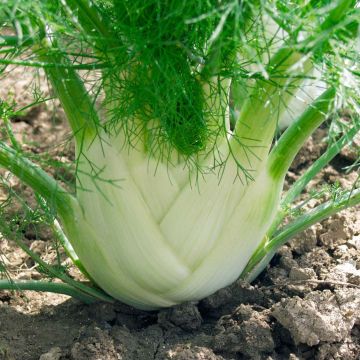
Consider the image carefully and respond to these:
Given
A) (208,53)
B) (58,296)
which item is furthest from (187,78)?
(58,296)

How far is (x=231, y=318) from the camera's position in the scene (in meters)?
1.54

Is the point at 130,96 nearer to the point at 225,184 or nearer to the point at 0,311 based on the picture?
the point at 225,184

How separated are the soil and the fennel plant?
0.16 ft

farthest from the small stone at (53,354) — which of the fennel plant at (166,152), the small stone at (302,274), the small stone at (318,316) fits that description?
the small stone at (302,274)

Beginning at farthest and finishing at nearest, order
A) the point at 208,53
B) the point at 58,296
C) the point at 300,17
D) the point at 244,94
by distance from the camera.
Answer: the point at 58,296, the point at 244,94, the point at 208,53, the point at 300,17

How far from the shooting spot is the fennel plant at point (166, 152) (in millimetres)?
1313

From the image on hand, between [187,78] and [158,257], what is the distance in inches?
15.5

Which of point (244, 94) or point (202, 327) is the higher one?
point (244, 94)

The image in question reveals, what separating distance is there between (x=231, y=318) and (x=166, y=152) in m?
0.38

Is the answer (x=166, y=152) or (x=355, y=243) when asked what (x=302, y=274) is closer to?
(x=355, y=243)

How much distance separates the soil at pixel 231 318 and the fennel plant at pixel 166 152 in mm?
50

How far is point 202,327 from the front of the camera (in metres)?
1.57

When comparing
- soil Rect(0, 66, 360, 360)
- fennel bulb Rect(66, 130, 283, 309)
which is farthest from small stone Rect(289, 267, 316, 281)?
fennel bulb Rect(66, 130, 283, 309)

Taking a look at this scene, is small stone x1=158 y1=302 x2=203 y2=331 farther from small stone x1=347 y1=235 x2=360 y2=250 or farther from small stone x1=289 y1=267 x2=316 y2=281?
small stone x1=347 y1=235 x2=360 y2=250
